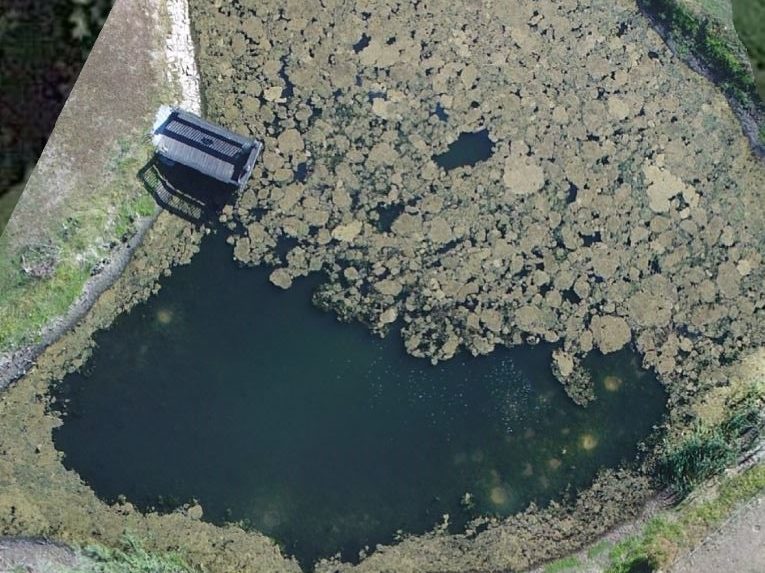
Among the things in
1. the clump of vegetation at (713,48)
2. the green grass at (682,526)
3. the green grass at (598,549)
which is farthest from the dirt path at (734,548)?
the clump of vegetation at (713,48)

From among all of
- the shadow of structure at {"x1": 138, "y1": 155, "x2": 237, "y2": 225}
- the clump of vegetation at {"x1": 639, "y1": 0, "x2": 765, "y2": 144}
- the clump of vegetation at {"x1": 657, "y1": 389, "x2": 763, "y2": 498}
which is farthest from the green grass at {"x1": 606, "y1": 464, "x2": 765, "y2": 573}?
the shadow of structure at {"x1": 138, "y1": 155, "x2": 237, "y2": 225}

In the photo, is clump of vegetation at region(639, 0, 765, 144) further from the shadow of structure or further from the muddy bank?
the muddy bank

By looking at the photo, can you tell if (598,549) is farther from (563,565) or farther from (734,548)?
(734,548)

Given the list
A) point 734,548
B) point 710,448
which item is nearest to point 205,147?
point 710,448

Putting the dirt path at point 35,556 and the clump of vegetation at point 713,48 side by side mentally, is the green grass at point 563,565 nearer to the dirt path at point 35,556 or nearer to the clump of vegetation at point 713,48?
the dirt path at point 35,556

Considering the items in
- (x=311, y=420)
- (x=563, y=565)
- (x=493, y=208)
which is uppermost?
(x=493, y=208)

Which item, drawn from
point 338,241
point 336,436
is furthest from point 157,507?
point 338,241

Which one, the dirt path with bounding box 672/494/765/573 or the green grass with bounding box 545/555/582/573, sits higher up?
the dirt path with bounding box 672/494/765/573
